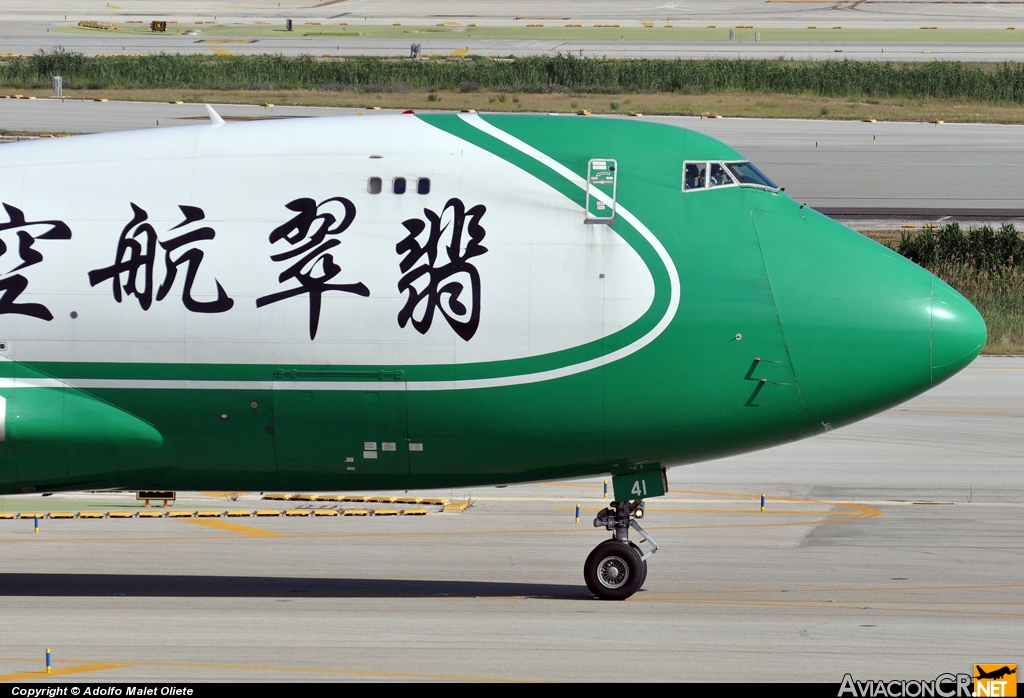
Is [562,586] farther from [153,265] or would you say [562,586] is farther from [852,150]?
[852,150]

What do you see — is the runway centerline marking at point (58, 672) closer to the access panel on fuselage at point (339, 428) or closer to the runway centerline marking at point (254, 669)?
the runway centerline marking at point (254, 669)

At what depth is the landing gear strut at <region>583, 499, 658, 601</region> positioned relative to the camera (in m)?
14.9

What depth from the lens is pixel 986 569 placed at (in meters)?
17.0

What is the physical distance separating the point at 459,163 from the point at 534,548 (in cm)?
660

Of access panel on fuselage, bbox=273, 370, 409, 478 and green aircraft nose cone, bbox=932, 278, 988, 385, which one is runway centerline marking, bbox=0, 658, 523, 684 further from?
green aircraft nose cone, bbox=932, 278, 988, 385

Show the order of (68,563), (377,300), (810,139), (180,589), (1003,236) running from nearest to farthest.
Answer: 1. (377,300)
2. (180,589)
3. (68,563)
4. (1003,236)
5. (810,139)

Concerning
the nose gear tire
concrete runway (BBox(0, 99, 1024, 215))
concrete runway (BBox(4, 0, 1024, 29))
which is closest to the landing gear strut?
the nose gear tire

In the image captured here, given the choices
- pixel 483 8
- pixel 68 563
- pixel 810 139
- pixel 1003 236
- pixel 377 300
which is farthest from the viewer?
pixel 483 8

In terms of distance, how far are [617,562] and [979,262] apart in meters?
27.8

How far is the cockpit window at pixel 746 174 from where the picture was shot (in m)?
14.1

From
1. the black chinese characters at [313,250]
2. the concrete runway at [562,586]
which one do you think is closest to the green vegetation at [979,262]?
the concrete runway at [562,586]

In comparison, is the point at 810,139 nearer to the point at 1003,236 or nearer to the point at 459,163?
the point at 1003,236

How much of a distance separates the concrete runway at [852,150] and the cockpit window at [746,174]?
3565 cm

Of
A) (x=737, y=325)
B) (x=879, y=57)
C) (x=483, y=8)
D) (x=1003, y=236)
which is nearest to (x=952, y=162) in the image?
(x=1003, y=236)
